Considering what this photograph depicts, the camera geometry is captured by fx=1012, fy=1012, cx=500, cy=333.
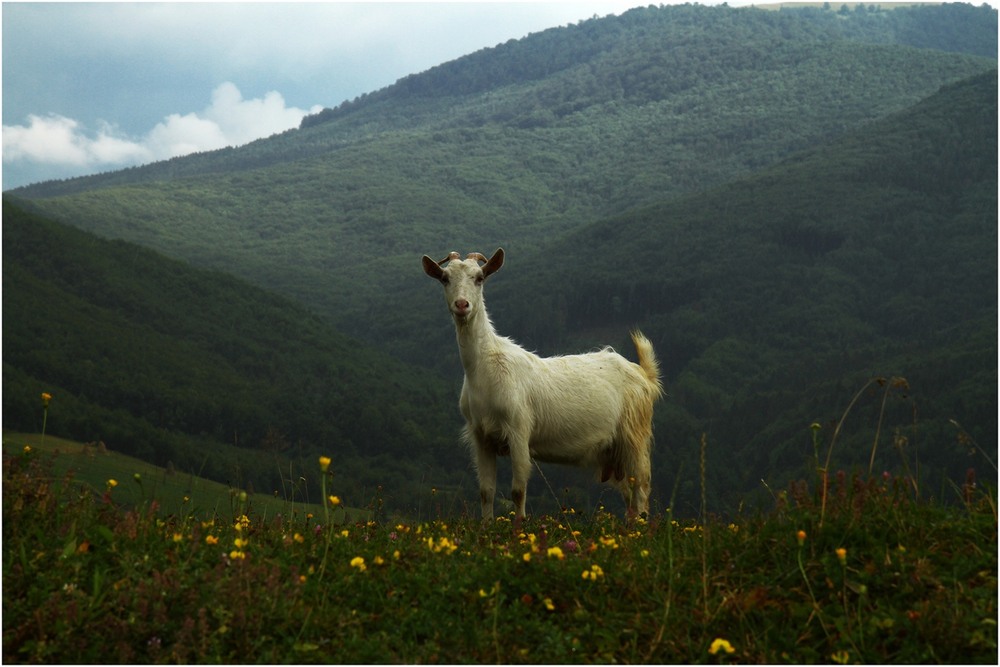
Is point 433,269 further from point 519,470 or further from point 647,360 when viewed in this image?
point 647,360

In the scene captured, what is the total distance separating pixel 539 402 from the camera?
13.1 metres

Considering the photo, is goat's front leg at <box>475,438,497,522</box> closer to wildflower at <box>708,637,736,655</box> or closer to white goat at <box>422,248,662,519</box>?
white goat at <box>422,248,662,519</box>

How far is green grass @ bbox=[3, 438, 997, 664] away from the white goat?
428cm

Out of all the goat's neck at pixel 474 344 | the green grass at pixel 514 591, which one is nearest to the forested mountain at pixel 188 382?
the goat's neck at pixel 474 344

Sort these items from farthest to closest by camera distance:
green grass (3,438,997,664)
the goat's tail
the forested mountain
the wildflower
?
the forested mountain, the goat's tail, green grass (3,438,997,664), the wildflower

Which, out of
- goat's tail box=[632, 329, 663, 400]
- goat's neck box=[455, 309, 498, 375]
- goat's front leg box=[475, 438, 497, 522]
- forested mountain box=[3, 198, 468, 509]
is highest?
goat's neck box=[455, 309, 498, 375]

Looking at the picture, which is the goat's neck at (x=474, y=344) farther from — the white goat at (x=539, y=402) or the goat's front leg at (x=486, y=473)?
the goat's front leg at (x=486, y=473)

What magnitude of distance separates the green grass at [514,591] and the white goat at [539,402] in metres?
4.28

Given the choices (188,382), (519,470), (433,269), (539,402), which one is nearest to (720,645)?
(519,470)

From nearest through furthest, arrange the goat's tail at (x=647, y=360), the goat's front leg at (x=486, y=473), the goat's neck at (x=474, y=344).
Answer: the goat's front leg at (x=486, y=473) → the goat's neck at (x=474, y=344) → the goat's tail at (x=647, y=360)

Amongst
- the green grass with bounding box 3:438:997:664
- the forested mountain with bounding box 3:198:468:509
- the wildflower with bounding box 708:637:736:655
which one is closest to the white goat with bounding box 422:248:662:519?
the green grass with bounding box 3:438:997:664

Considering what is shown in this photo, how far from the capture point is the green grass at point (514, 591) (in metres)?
5.90

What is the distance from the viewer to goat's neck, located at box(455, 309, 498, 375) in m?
12.7

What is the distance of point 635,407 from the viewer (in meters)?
14.4
